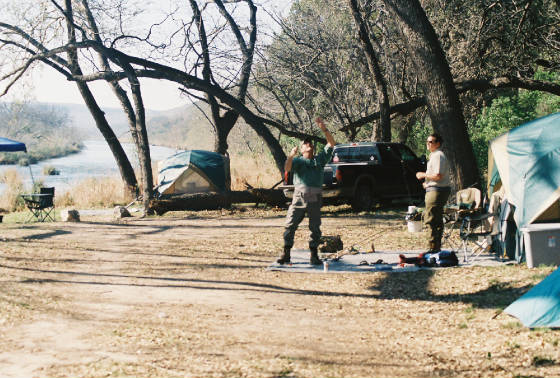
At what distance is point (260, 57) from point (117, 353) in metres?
17.6

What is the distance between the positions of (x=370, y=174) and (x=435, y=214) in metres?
7.17

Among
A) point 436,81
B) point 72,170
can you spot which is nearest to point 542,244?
point 436,81

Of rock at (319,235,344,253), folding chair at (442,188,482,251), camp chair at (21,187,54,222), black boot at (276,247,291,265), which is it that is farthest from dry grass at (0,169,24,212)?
folding chair at (442,188,482,251)

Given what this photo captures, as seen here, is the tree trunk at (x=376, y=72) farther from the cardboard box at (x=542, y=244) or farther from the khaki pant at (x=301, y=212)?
the cardboard box at (x=542, y=244)

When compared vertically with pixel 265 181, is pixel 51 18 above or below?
above

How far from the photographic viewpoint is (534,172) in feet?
31.9

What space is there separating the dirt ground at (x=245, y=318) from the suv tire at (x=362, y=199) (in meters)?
4.91

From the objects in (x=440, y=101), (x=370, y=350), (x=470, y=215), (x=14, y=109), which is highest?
(x=14, y=109)

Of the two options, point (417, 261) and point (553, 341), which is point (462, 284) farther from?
point (553, 341)

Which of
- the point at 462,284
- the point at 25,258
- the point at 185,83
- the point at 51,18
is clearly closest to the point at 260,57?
the point at 185,83

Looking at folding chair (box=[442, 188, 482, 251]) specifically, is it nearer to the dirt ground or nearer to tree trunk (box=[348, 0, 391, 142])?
the dirt ground

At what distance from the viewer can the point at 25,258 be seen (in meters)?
11.2

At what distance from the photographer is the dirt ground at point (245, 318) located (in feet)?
18.3

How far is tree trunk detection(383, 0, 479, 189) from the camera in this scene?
44.0 feet
